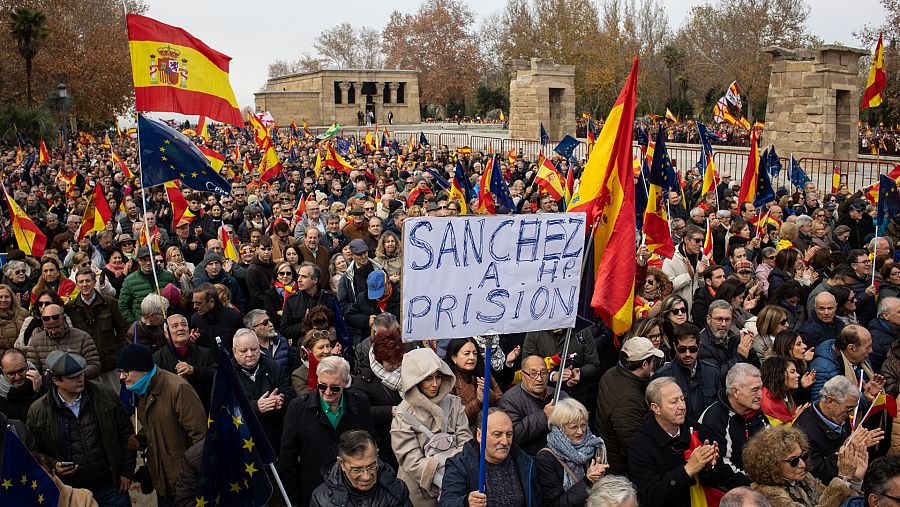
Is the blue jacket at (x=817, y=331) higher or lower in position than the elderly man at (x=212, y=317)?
lower

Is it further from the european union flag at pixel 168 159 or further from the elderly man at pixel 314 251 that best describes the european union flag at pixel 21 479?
the elderly man at pixel 314 251

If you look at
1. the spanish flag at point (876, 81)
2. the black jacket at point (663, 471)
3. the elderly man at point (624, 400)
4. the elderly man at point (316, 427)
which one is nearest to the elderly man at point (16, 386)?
the elderly man at point (316, 427)

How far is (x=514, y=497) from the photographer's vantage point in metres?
4.02

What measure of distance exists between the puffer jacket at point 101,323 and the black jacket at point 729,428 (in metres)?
4.99

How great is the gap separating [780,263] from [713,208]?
4.42 meters

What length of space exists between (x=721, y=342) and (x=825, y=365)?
0.73m

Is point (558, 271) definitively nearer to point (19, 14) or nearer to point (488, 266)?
point (488, 266)

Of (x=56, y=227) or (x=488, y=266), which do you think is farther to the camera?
(x=56, y=227)

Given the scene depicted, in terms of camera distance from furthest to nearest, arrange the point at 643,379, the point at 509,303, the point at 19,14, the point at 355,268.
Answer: the point at 19,14 → the point at 355,268 → the point at 643,379 → the point at 509,303

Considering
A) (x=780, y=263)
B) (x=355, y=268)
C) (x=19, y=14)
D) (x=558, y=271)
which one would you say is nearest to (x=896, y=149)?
(x=780, y=263)

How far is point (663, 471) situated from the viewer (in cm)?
422

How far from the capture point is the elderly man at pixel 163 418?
4910mm

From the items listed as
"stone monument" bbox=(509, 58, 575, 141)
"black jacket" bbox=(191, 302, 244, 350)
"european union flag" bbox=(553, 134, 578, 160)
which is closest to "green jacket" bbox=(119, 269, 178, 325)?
"black jacket" bbox=(191, 302, 244, 350)

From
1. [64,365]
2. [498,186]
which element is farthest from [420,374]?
[498,186]
